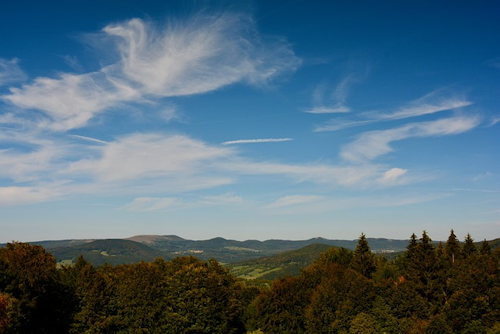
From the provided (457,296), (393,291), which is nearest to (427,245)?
(393,291)

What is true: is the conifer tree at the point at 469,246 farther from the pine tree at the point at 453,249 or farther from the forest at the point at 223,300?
the forest at the point at 223,300

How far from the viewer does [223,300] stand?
66.2 m

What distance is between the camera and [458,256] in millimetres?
93312

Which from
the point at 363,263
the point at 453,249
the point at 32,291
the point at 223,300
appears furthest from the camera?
the point at 453,249

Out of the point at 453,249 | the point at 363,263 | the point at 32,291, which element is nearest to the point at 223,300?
the point at 32,291

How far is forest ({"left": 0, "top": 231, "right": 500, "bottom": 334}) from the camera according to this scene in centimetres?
5216

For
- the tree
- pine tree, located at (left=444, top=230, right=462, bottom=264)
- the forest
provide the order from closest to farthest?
the tree, the forest, pine tree, located at (left=444, top=230, right=462, bottom=264)

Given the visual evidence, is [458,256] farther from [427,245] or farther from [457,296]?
[457,296]

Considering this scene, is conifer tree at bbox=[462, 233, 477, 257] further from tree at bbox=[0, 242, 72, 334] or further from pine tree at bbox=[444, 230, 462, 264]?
tree at bbox=[0, 242, 72, 334]

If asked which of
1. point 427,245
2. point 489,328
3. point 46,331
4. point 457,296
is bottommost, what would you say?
point 46,331

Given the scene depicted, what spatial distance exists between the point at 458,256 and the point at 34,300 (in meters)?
93.4

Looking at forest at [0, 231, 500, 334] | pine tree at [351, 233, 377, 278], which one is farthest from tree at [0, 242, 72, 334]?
pine tree at [351, 233, 377, 278]

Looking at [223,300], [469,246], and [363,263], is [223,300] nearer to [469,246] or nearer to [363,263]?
[363,263]

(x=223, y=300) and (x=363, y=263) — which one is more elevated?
(x=363, y=263)
